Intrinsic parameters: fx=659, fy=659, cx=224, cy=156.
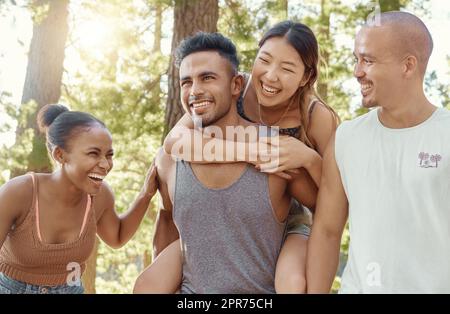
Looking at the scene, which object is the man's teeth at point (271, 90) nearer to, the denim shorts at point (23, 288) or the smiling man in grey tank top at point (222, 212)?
the smiling man in grey tank top at point (222, 212)

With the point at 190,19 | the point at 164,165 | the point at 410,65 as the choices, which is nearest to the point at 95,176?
the point at 164,165

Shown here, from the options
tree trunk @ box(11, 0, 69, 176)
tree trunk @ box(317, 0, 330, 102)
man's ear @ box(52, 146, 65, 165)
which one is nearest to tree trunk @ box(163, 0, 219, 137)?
tree trunk @ box(11, 0, 69, 176)

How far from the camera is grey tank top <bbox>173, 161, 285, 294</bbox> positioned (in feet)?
9.09

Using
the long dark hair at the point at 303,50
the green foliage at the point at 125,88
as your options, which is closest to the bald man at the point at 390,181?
the long dark hair at the point at 303,50

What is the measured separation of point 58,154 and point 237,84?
1.04m

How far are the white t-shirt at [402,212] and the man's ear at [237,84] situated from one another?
69 centimetres

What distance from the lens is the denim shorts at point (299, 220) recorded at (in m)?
2.92

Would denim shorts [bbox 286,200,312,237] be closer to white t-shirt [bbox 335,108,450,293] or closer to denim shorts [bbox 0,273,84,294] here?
white t-shirt [bbox 335,108,450,293]

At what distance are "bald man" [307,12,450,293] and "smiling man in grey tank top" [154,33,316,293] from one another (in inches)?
7.0

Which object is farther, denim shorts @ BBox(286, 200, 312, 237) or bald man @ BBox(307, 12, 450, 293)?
denim shorts @ BBox(286, 200, 312, 237)

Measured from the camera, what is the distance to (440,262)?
252 cm

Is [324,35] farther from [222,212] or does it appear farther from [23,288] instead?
[222,212]

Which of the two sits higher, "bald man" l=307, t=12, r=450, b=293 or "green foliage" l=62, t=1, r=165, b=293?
"green foliage" l=62, t=1, r=165, b=293

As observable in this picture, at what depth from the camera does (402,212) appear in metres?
2.54
